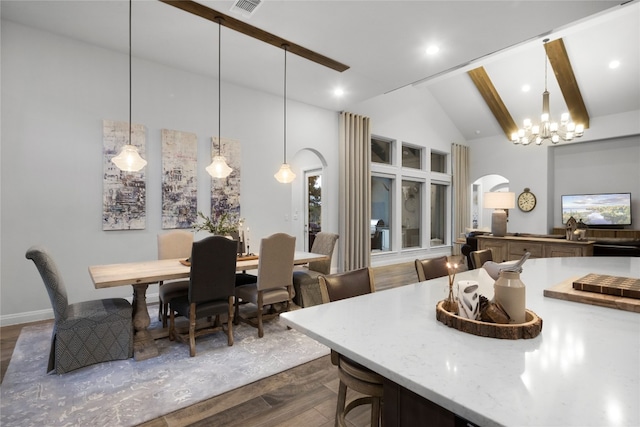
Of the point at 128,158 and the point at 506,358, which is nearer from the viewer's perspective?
the point at 506,358

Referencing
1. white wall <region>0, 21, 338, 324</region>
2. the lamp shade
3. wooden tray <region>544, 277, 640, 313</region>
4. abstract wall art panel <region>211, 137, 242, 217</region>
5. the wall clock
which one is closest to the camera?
wooden tray <region>544, 277, 640, 313</region>

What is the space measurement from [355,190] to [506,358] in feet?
18.6

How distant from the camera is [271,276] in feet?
10.6

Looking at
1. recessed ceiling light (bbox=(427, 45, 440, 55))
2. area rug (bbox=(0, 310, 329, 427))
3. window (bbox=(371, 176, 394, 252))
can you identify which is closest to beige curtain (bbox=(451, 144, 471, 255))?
window (bbox=(371, 176, 394, 252))

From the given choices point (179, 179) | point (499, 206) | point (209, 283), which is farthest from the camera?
point (499, 206)

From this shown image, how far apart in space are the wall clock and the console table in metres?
4.20

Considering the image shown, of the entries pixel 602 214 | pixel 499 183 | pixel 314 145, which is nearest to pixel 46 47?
pixel 314 145

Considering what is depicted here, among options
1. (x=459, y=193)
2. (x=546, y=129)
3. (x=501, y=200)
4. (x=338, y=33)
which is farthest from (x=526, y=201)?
(x=338, y=33)

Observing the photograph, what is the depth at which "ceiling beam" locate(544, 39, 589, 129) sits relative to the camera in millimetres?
6305

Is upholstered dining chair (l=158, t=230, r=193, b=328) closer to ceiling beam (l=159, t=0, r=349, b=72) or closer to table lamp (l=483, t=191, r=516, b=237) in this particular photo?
ceiling beam (l=159, t=0, r=349, b=72)

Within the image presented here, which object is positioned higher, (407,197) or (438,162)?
(438,162)

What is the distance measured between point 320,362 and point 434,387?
2122 mm

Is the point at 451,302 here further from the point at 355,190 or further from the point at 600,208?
the point at 600,208

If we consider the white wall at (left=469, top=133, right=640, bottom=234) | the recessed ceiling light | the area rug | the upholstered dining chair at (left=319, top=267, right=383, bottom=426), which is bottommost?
the area rug
